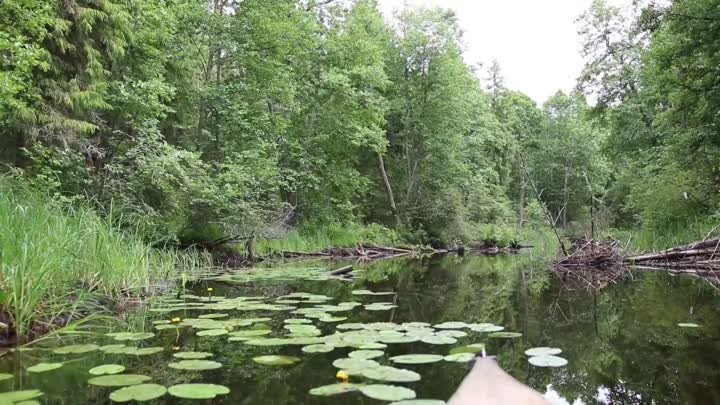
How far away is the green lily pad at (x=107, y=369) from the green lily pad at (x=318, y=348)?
885 mm

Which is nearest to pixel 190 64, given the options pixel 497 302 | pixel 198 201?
pixel 198 201

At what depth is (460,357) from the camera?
7.78 ft

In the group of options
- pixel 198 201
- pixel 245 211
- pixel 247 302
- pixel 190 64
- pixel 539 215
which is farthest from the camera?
pixel 539 215

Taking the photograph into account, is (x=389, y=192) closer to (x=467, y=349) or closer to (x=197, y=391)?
(x=467, y=349)

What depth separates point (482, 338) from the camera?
2.98 metres

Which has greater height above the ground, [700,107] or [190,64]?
[190,64]

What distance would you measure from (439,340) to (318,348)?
0.71 m

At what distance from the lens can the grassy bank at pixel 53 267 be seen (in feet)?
9.29

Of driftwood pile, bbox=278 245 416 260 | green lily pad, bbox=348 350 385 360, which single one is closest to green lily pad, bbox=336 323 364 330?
green lily pad, bbox=348 350 385 360

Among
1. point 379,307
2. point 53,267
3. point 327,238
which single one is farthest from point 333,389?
point 327,238

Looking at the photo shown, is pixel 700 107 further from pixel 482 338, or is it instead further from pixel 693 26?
pixel 482 338

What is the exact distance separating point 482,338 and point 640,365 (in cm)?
87

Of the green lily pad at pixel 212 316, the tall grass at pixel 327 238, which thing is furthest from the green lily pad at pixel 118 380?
the tall grass at pixel 327 238

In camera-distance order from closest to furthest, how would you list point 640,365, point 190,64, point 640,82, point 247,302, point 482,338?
point 640,365 → point 482,338 → point 247,302 → point 190,64 → point 640,82
